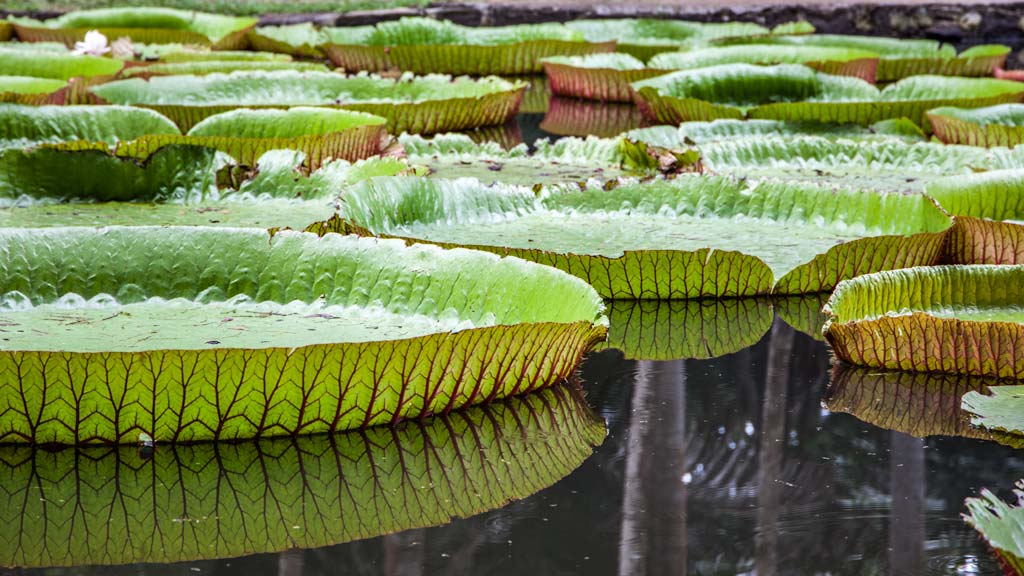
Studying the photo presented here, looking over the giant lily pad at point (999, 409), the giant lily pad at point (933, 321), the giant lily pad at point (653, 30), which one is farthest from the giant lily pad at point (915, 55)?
the giant lily pad at point (999, 409)

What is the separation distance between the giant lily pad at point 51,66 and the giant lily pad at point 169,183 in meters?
2.35

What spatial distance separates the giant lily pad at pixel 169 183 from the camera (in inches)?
104

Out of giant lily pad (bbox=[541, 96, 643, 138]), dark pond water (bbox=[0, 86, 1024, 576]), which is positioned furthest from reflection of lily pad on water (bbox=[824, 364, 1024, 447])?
giant lily pad (bbox=[541, 96, 643, 138])

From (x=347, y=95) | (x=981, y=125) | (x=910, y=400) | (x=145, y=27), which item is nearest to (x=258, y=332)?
(x=910, y=400)

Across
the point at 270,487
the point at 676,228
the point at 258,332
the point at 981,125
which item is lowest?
the point at 270,487

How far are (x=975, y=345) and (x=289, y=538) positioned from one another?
927 millimetres

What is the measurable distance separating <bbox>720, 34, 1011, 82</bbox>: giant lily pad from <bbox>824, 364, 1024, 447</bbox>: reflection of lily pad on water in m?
3.99

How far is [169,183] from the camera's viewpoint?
2723mm

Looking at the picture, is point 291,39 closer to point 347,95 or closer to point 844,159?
point 347,95

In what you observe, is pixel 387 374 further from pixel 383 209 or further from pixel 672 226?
pixel 672 226

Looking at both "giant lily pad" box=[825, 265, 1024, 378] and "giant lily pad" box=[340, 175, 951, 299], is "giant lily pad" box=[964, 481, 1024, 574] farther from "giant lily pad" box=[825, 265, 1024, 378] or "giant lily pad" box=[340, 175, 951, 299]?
"giant lily pad" box=[340, 175, 951, 299]

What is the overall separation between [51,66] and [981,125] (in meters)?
3.27

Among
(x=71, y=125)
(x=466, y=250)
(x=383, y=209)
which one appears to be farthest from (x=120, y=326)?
(x=71, y=125)

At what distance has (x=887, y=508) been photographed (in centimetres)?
128
